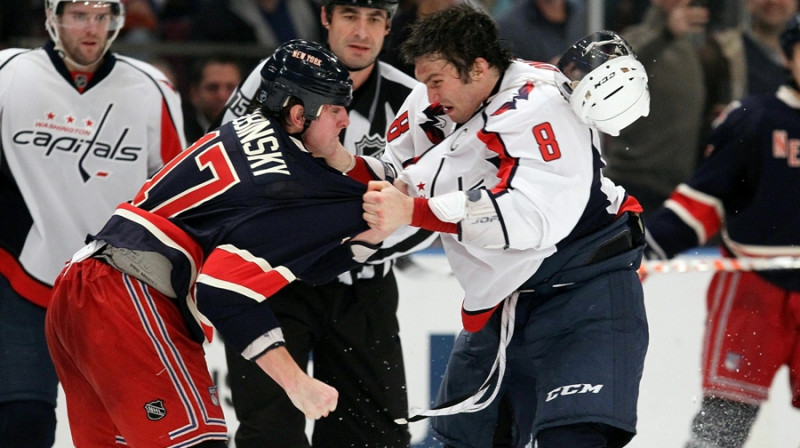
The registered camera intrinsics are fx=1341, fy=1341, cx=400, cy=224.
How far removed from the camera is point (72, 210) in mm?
4340

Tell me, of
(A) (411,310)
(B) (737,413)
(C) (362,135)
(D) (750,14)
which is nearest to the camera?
(C) (362,135)

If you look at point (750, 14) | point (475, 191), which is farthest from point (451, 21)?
point (750, 14)

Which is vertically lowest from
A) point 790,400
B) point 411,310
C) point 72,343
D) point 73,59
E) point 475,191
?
point 790,400

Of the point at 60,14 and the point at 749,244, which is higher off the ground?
the point at 60,14

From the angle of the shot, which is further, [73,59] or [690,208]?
[690,208]

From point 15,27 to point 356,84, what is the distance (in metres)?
2.84

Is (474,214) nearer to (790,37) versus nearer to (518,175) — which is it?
(518,175)

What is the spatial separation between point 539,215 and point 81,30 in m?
1.86

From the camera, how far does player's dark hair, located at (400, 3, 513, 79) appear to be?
344 centimetres

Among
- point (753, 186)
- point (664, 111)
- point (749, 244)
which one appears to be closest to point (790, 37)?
point (753, 186)

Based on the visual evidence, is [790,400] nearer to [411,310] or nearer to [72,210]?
[411,310]

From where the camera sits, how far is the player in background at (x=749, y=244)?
4.87 m

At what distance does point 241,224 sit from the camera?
3.23 meters

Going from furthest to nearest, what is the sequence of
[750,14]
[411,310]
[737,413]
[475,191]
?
[750,14], [411,310], [737,413], [475,191]
